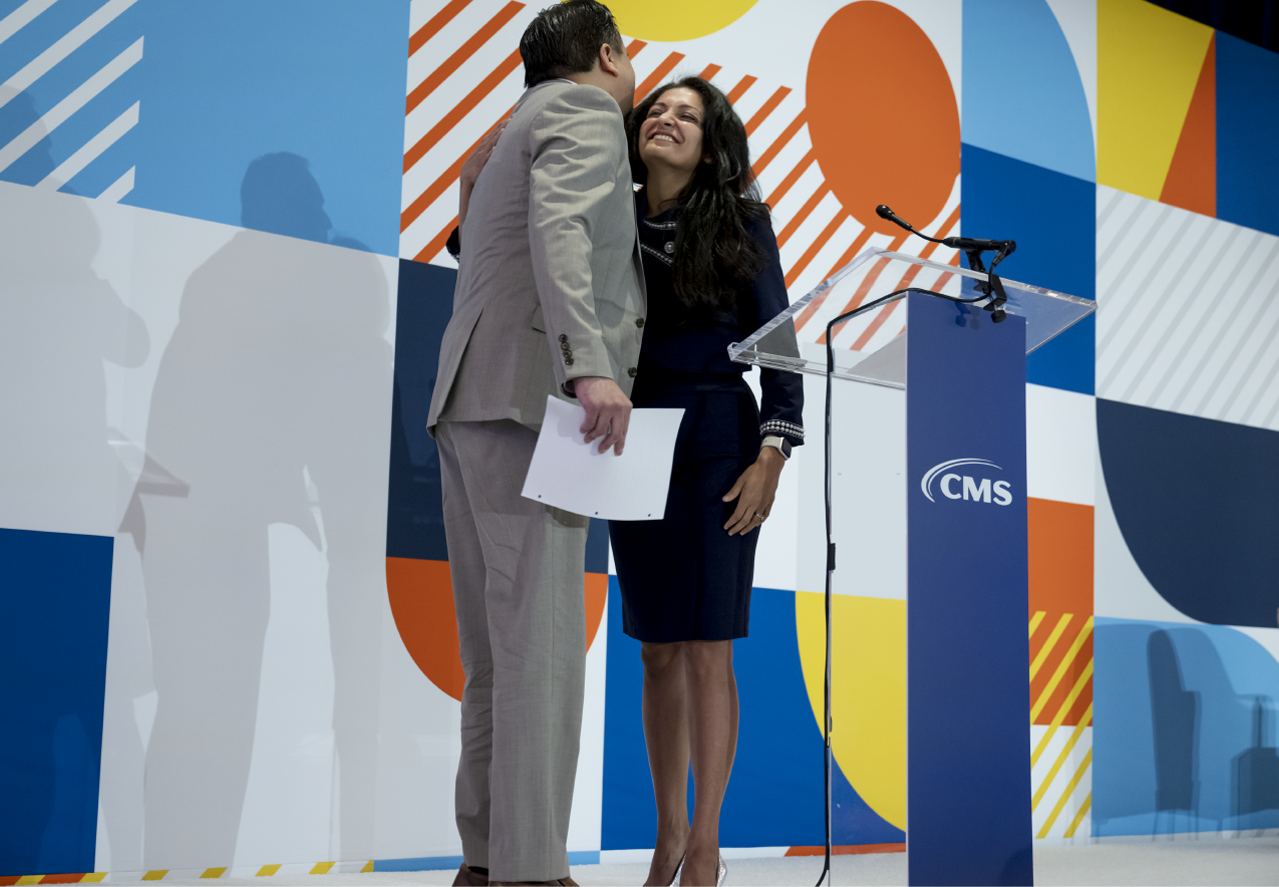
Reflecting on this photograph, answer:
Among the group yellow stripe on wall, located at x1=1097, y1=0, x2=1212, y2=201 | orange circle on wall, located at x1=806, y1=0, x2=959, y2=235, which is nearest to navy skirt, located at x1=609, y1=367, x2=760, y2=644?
orange circle on wall, located at x1=806, y1=0, x2=959, y2=235

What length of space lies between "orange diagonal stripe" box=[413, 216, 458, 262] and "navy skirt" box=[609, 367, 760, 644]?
1065 millimetres

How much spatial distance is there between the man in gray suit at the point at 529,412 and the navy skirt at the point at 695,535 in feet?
0.72

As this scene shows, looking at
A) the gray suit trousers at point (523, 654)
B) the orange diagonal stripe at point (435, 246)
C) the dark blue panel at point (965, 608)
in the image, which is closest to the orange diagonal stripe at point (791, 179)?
the orange diagonal stripe at point (435, 246)

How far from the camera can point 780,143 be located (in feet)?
12.1

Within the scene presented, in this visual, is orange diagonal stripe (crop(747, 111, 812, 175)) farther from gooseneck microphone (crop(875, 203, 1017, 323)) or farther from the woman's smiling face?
gooseneck microphone (crop(875, 203, 1017, 323))

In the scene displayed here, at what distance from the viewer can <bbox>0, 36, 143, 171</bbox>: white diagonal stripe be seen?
2.57 meters

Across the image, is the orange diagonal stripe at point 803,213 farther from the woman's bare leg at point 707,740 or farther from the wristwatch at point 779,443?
the woman's bare leg at point 707,740

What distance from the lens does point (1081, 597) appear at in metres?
4.07

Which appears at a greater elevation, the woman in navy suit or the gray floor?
the woman in navy suit

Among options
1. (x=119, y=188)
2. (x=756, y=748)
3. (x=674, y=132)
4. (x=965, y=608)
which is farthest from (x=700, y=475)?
(x=119, y=188)

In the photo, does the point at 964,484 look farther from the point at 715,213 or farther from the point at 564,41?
the point at 564,41

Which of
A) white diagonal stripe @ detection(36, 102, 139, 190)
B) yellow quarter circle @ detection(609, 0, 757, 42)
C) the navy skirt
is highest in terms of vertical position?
yellow quarter circle @ detection(609, 0, 757, 42)

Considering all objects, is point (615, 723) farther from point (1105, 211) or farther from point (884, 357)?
point (1105, 211)

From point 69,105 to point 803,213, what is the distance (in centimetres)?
217
